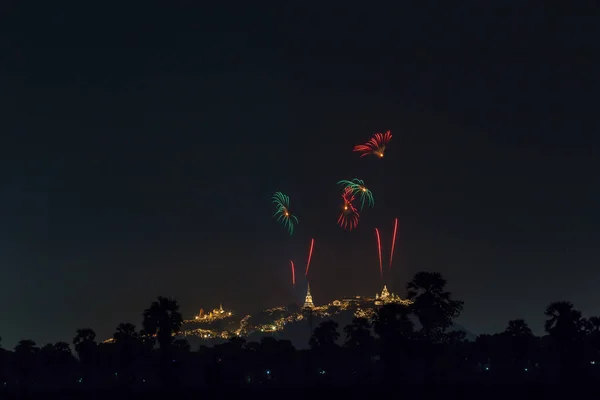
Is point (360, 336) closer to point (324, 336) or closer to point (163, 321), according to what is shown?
point (324, 336)

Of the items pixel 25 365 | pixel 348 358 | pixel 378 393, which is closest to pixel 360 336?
pixel 348 358

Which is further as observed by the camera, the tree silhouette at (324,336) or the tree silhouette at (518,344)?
the tree silhouette at (324,336)

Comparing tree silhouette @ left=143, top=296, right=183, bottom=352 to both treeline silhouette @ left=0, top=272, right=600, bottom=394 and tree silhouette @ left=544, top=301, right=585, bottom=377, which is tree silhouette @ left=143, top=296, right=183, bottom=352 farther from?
tree silhouette @ left=544, top=301, right=585, bottom=377

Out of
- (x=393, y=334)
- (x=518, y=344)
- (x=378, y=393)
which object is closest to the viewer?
(x=378, y=393)

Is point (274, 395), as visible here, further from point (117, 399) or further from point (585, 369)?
point (585, 369)

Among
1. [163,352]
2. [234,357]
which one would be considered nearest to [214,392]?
[163,352]

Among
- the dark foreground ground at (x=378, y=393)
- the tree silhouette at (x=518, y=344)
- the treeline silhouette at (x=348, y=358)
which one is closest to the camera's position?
the dark foreground ground at (x=378, y=393)

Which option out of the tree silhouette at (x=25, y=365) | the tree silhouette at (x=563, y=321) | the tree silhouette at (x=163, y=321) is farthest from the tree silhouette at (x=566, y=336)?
the tree silhouette at (x=25, y=365)

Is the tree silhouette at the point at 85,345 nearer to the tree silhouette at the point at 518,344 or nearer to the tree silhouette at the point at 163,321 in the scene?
the tree silhouette at the point at 163,321
